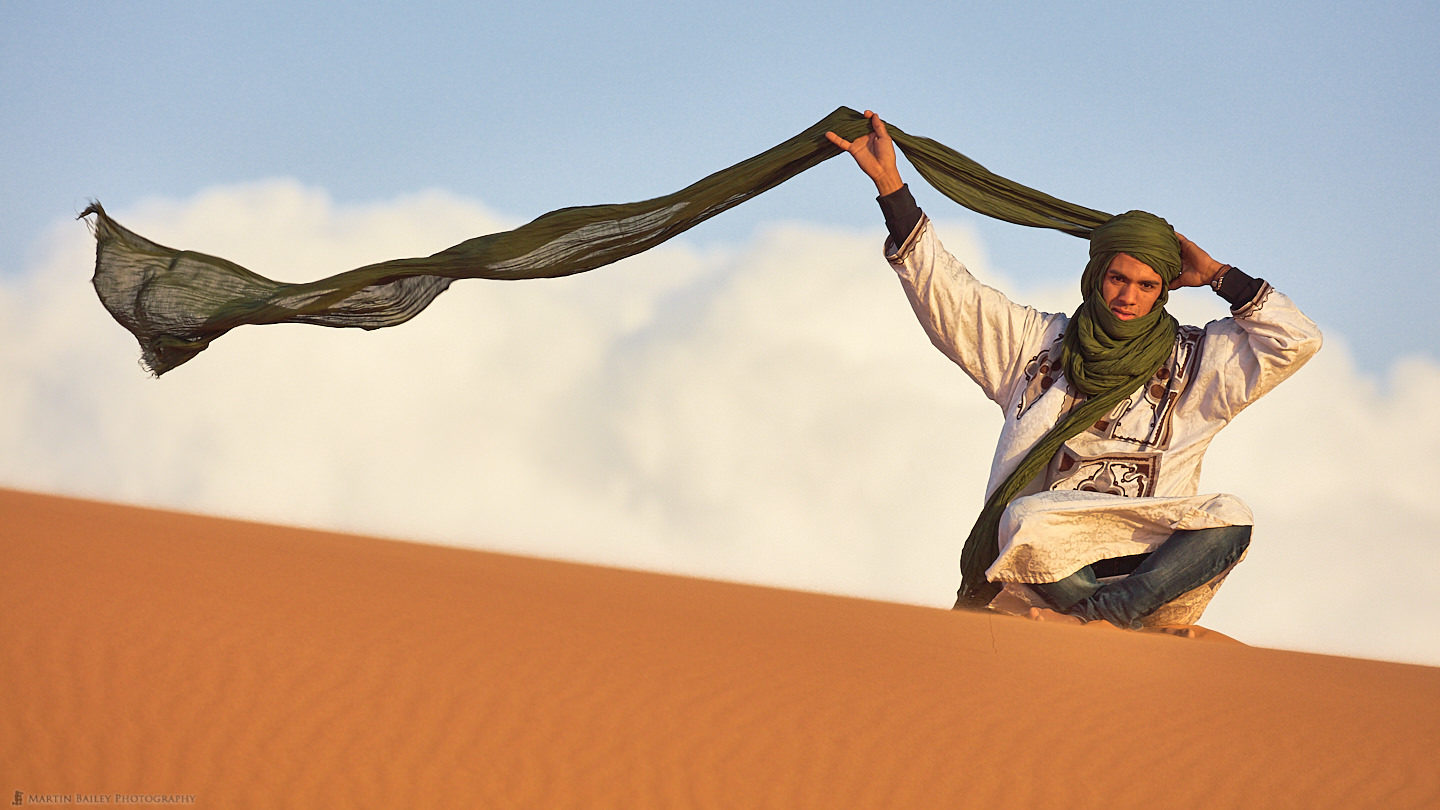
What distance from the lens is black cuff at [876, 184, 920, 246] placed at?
5750 millimetres

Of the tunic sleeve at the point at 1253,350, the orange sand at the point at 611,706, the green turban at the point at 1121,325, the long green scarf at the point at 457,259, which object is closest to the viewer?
the orange sand at the point at 611,706

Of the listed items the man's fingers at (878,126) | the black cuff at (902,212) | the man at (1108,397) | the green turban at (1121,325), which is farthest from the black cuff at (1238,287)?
the man's fingers at (878,126)

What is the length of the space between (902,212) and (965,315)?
1.87ft

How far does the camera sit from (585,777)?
3215mm

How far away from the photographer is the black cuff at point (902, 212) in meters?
5.75

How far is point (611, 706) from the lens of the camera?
360cm

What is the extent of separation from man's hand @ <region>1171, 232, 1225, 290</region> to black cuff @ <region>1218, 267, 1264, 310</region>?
0.08m

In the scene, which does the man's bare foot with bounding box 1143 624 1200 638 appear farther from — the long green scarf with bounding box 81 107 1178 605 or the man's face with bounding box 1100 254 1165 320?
the long green scarf with bounding box 81 107 1178 605

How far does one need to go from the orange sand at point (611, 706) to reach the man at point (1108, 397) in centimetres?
53

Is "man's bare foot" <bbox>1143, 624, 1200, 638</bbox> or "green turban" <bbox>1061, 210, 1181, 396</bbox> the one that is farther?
"green turban" <bbox>1061, 210, 1181, 396</bbox>

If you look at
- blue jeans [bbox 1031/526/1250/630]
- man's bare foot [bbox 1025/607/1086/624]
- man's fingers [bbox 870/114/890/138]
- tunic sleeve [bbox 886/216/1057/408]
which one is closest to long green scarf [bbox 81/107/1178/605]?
man's fingers [bbox 870/114/890/138]

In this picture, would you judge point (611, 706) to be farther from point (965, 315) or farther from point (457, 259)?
point (457, 259)

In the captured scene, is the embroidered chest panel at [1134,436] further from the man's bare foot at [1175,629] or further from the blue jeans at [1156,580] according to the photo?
the man's bare foot at [1175,629]

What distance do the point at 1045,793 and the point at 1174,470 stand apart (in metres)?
2.83
